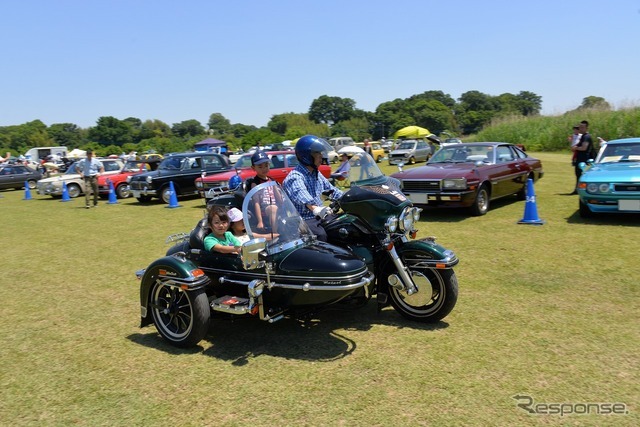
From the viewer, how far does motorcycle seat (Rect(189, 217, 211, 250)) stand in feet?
15.2

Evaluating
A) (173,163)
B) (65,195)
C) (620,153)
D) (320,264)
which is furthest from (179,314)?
(65,195)

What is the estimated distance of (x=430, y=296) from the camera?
4500mm

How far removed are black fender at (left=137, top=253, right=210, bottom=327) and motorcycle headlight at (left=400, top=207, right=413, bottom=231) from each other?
1.82 meters

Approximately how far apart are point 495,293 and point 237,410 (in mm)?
3346

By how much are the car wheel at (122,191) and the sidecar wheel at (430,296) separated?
15906mm

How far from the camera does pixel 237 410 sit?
3.26 metres

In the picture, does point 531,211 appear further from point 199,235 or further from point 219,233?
point 199,235

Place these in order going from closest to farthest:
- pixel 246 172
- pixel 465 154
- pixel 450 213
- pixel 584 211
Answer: pixel 584 211
pixel 450 213
pixel 465 154
pixel 246 172

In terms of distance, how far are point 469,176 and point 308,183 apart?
18.3ft

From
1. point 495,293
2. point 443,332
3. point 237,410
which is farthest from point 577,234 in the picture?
point 237,410

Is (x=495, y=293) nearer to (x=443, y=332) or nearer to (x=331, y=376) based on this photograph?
(x=443, y=332)

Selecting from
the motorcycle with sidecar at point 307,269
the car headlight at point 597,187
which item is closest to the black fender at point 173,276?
the motorcycle with sidecar at point 307,269

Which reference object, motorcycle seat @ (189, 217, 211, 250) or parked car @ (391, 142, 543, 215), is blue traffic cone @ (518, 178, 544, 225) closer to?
parked car @ (391, 142, 543, 215)

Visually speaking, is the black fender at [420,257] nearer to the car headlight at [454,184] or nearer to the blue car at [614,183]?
the car headlight at [454,184]
